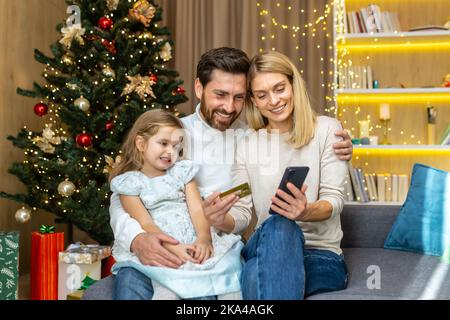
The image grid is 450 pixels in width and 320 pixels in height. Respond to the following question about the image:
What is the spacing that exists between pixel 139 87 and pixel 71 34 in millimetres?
464

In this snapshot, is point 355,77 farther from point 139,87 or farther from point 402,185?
point 139,87

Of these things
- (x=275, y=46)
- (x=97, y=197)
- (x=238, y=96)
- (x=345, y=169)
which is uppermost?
(x=275, y=46)

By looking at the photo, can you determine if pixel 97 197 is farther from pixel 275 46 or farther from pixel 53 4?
pixel 275 46

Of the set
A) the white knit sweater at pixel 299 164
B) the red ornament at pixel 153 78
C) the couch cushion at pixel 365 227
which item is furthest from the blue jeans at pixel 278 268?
the red ornament at pixel 153 78

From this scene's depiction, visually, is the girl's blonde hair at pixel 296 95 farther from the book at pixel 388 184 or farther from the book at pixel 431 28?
the book at pixel 431 28

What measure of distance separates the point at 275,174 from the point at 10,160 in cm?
195

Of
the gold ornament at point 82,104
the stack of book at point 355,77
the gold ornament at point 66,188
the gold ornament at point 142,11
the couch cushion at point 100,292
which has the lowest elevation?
the couch cushion at point 100,292

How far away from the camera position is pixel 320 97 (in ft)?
13.6

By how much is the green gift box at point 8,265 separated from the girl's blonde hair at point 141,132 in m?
0.78

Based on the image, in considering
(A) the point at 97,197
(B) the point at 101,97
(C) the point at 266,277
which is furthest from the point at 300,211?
(B) the point at 101,97

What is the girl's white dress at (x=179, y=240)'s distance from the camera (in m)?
1.52

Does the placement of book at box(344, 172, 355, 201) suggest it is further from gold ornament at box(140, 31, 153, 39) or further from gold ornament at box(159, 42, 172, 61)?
gold ornament at box(140, 31, 153, 39)

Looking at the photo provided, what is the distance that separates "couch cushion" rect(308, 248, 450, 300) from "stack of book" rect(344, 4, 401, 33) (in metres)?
1.87

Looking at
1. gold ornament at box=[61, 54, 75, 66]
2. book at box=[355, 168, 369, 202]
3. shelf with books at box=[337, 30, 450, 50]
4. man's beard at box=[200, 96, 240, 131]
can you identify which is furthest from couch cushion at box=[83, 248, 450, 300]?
shelf with books at box=[337, 30, 450, 50]
